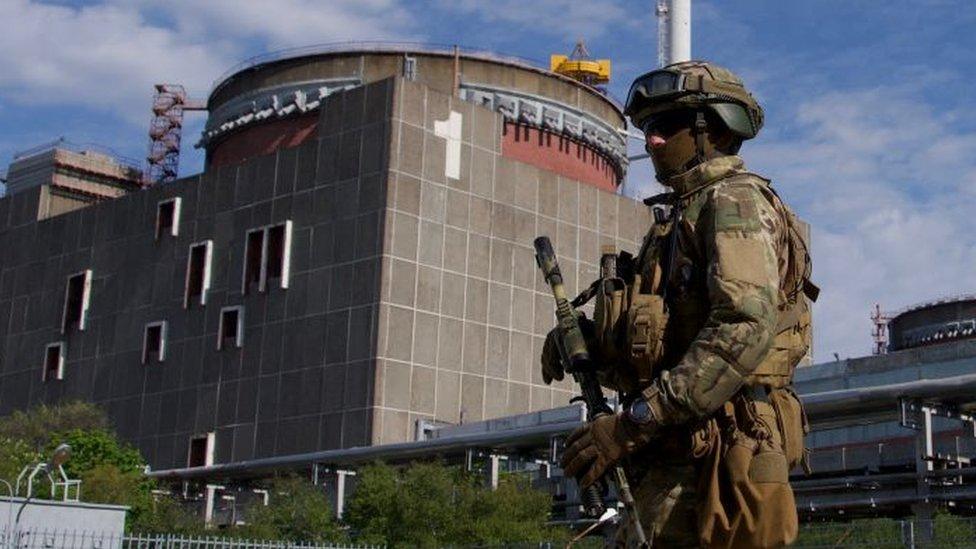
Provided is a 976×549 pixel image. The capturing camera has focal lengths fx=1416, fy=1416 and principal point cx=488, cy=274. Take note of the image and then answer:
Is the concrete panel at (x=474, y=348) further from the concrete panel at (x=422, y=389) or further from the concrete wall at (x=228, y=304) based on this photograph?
the concrete wall at (x=228, y=304)

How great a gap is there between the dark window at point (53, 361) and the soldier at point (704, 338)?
2482 inches

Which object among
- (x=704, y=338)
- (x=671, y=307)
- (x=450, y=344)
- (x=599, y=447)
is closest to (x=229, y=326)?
(x=450, y=344)

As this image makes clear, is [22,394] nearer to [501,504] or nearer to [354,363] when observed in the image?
[354,363]

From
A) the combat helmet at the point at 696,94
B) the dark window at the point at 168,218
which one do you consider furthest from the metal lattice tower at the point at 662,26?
the combat helmet at the point at 696,94

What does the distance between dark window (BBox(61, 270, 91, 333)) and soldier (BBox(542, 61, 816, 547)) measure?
205ft

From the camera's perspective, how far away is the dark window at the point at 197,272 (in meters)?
61.4

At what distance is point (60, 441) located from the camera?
48781 millimetres

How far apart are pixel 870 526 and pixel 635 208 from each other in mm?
46945

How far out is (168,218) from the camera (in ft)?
211

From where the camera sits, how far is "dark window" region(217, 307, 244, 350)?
5941 centimetres

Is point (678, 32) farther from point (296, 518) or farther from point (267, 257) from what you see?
point (296, 518)

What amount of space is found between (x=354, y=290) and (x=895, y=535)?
128ft

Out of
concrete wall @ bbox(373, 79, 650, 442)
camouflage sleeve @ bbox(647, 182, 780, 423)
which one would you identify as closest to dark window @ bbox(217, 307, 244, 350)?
concrete wall @ bbox(373, 79, 650, 442)

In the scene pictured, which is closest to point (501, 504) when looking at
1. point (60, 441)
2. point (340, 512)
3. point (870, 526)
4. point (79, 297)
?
point (340, 512)
